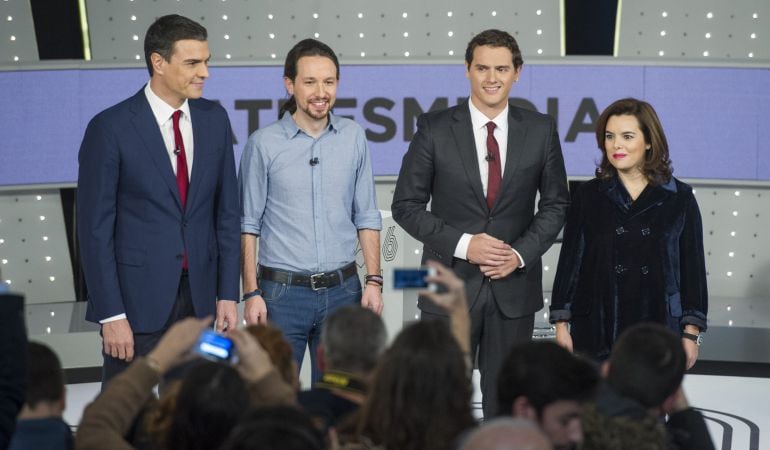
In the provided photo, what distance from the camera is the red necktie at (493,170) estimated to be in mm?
3957

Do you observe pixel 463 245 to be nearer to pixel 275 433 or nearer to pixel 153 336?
pixel 153 336

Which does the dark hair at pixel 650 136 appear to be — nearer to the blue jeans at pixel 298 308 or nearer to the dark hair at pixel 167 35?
the blue jeans at pixel 298 308

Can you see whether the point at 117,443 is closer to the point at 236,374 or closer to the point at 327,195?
the point at 236,374

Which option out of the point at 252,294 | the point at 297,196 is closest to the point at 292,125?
the point at 297,196

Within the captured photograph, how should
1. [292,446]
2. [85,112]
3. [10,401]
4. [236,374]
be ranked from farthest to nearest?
[85,112] < [236,374] < [10,401] < [292,446]

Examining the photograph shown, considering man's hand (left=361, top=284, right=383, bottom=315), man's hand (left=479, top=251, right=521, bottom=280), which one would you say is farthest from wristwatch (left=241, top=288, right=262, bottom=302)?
man's hand (left=479, top=251, right=521, bottom=280)

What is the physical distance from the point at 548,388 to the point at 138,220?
1701 mm

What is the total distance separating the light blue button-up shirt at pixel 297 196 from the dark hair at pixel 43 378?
A: 1.44m

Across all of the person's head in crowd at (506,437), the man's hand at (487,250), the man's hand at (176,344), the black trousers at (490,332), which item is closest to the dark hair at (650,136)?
the man's hand at (487,250)

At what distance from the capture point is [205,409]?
6.82ft

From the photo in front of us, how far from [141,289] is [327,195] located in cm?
73

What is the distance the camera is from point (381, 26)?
6668 mm

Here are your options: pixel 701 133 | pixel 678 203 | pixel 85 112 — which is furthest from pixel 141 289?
pixel 701 133

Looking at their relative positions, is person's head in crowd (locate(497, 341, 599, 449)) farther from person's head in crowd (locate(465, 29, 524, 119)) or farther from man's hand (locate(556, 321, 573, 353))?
person's head in crowd (locate(465, 29, 524, 119))
